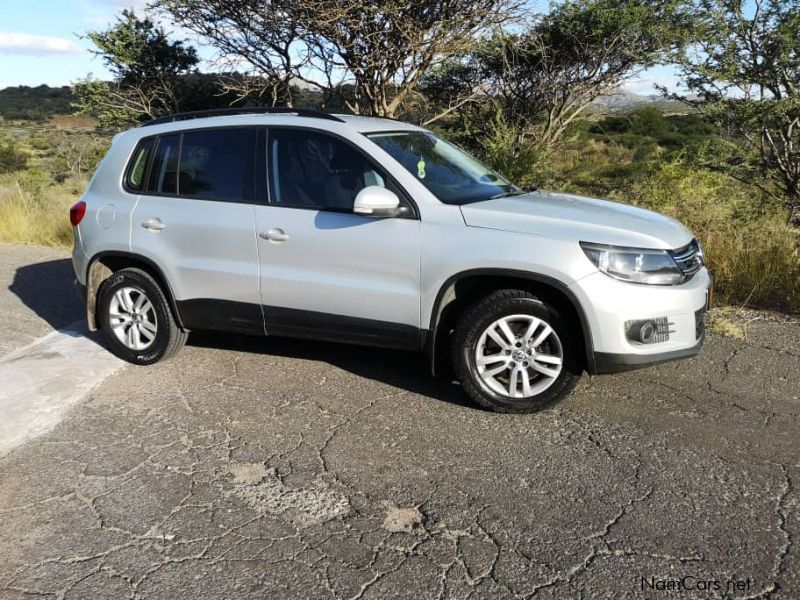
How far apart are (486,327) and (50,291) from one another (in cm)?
558

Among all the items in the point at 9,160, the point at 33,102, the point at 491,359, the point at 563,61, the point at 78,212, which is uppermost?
A: the point at 33,102

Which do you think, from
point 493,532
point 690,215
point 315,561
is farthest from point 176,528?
point 690,215

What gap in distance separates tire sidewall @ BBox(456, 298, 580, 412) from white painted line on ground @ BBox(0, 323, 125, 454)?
256 cm

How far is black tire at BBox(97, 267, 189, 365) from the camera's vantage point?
520 cm

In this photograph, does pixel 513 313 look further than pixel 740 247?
No

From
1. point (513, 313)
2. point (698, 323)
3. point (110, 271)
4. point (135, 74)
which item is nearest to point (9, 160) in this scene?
point (135, 74)

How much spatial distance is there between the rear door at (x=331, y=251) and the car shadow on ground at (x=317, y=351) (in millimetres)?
516

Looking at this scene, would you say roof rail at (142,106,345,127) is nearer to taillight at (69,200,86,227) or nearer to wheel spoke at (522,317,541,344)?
taillight at (69,200,86,227)

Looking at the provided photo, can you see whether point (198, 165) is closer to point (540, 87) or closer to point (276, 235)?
point (276, 235)

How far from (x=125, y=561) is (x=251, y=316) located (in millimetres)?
2160

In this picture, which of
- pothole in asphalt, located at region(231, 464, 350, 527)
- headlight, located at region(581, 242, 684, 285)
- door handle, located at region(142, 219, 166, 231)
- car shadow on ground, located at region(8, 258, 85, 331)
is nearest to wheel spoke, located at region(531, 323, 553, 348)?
headlight, located at region(581, 242, 684, 285)

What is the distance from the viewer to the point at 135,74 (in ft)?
48.9

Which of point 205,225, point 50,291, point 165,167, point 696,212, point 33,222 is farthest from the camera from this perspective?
point 33,222

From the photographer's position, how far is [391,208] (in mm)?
4262
